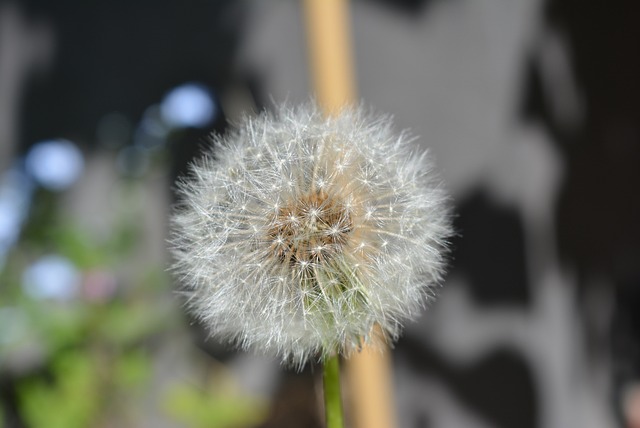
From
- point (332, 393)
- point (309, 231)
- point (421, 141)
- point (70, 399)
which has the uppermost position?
point (421, 141)

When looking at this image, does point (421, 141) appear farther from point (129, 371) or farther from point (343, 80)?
point (129, 371)

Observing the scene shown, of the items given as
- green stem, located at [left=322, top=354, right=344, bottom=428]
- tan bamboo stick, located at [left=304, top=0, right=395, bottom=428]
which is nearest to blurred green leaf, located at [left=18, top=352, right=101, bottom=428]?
tan bamboo stick, located at [left=304, top=0, right=395, bottom=428]

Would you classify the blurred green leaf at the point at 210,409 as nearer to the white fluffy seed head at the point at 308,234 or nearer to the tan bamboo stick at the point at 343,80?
the tan bamboo stick at the point at 343,80

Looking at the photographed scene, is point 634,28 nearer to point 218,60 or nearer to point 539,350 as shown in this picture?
point 539,350

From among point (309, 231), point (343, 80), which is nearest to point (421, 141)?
point (343, 80)

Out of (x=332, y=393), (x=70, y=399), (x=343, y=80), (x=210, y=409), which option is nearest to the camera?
(x=332, y=393)

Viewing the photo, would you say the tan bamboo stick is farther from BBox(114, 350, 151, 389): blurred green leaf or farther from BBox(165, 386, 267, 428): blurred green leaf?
BBox(114, 350, 151, 389): blurred green leaf

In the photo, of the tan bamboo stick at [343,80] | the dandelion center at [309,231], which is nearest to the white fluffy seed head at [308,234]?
the dandelion center at [309,231]
